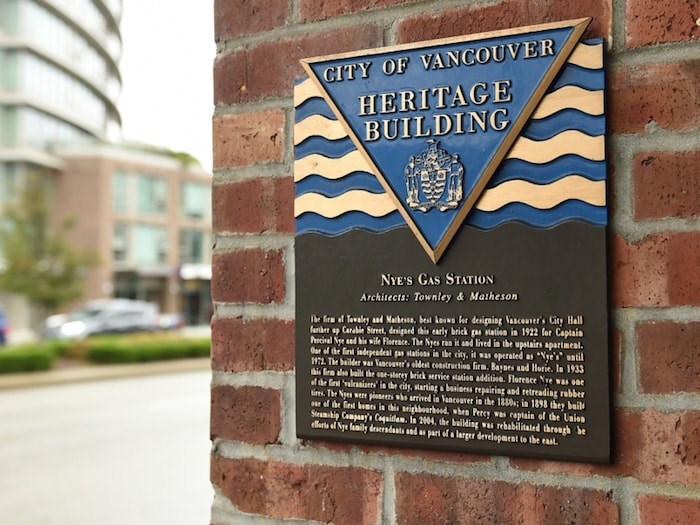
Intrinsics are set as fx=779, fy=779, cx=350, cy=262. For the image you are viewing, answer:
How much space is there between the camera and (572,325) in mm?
1341

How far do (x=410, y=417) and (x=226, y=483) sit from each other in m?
0.46

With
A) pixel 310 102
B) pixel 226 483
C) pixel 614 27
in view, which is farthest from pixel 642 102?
pixel 226 483

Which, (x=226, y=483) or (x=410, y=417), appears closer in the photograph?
(x=410, y=417)

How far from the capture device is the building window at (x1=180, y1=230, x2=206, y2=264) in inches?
1628

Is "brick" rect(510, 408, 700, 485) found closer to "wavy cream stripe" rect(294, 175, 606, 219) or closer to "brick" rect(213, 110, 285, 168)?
"wavy cream stripe" rect(294, 175, 606, 219)

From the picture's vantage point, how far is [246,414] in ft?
5.42

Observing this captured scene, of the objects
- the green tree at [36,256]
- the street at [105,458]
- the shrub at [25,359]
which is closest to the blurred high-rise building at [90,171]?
the green tree at [36,256]

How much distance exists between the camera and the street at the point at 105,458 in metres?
6.14

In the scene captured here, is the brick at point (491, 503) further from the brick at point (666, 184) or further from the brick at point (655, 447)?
the brick at point (666, 184)

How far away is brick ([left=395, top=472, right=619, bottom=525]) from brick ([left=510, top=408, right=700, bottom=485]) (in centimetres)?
6

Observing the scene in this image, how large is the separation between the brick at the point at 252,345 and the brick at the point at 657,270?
659 millimetres

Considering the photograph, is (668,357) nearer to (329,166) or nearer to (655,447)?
(655,447)

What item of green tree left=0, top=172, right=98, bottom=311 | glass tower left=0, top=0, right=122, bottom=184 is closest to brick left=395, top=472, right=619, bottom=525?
green tree left=0, top=172, right=98, bottom=311

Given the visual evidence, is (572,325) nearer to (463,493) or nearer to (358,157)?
(463,493)
